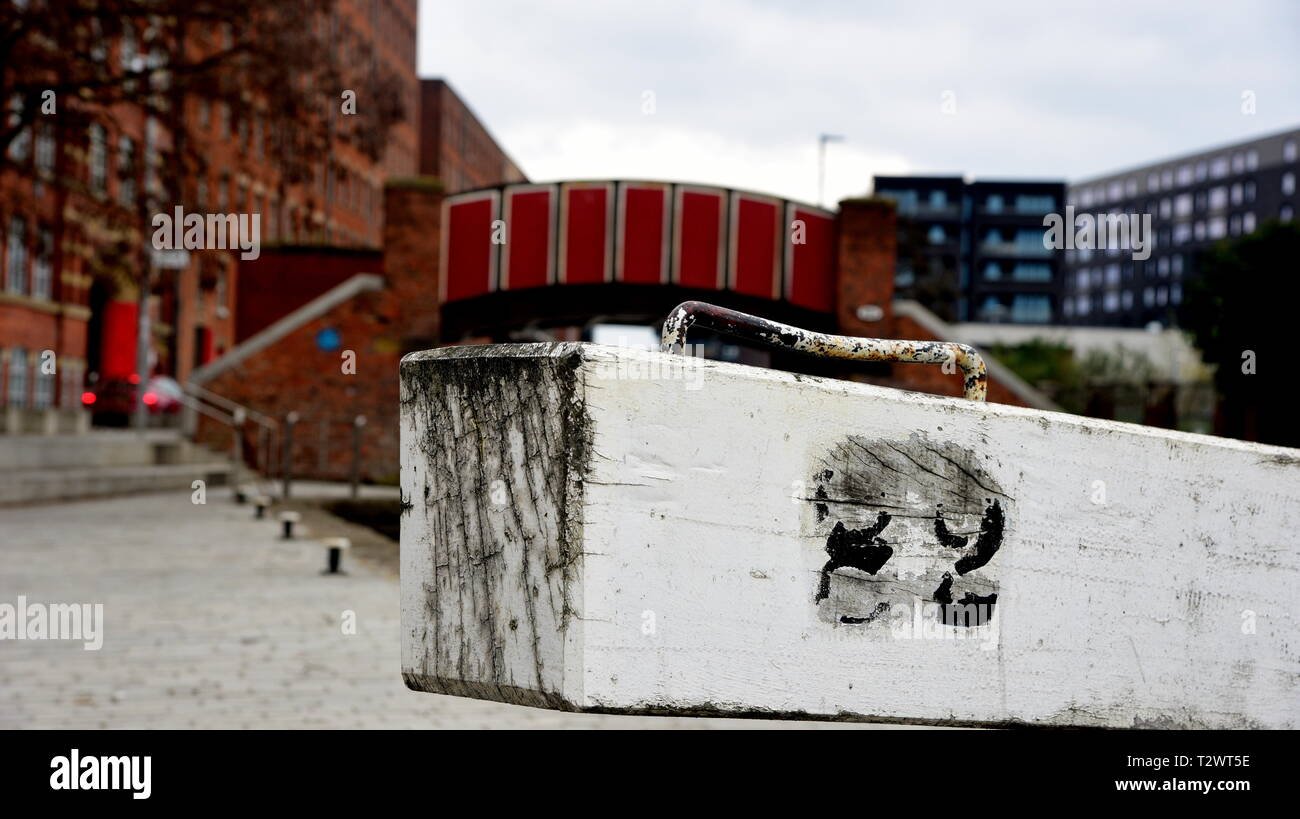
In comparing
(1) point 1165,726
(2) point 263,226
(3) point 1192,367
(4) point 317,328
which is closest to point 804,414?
(1) point 1165,726

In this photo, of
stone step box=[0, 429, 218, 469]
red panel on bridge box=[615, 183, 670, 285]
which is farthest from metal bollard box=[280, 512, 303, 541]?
red panel on bridge box=[615, 183, 670, 285]

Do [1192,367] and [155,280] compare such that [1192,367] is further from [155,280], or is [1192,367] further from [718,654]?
[718,654]

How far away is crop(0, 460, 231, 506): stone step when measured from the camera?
17.0m

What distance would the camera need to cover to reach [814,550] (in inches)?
60.7

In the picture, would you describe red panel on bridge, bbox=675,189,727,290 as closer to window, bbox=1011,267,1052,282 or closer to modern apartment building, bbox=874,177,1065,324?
modern apartment building, bbox=874,177,1065,324

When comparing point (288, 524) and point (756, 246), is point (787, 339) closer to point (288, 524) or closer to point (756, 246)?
point (288, 524)

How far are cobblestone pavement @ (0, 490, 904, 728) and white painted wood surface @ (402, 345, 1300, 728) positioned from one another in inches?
83.9

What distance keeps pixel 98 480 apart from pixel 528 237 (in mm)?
7933

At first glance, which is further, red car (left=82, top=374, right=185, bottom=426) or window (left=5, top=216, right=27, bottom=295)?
window (left=5, top=216, right=27, bottom=295)

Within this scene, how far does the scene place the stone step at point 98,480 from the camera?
1700 cm

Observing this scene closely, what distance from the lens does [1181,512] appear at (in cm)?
171

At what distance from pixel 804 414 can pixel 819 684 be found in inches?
12.9

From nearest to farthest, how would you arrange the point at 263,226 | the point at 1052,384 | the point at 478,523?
the point at 478,523, the point at 1052,384, the point at 263,226

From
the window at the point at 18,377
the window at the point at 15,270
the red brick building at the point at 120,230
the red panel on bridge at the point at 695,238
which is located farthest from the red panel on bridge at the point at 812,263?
the window at the point at 15,270
